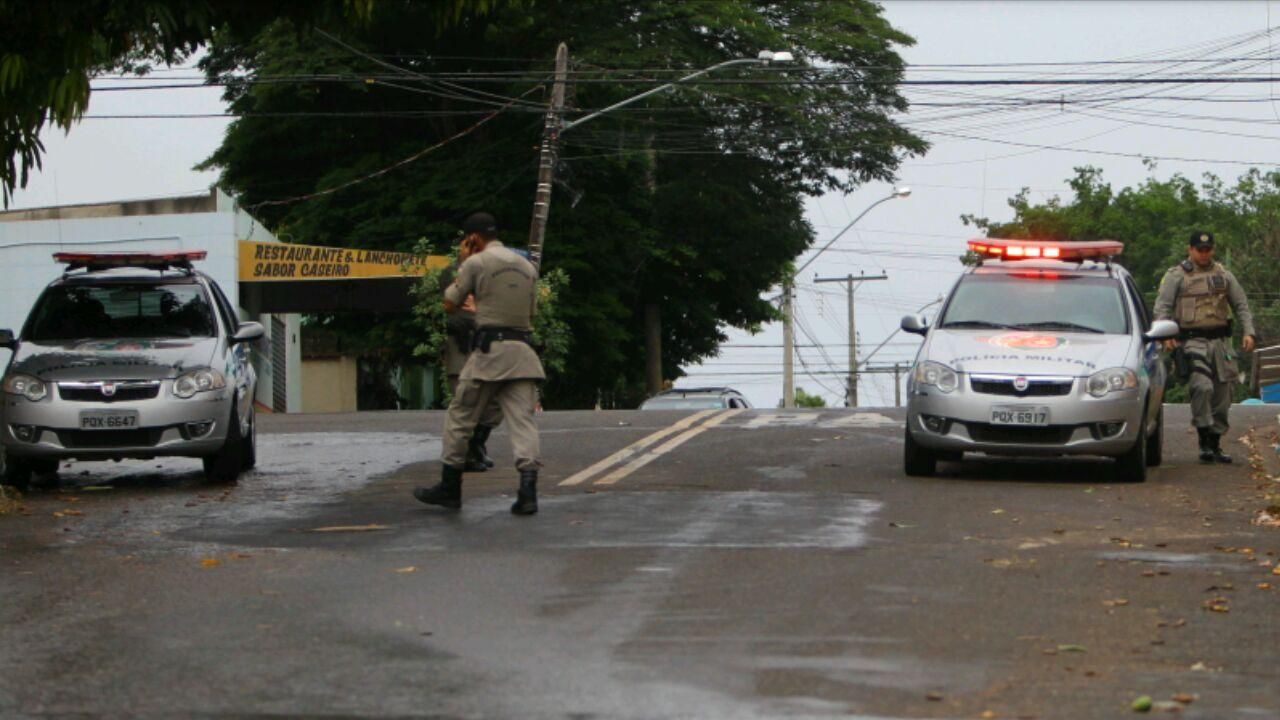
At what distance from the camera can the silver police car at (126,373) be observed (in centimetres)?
1456

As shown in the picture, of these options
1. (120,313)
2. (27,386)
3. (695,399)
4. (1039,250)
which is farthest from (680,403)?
(27,386)

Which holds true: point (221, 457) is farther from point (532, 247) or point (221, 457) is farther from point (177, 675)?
point (532, 247)

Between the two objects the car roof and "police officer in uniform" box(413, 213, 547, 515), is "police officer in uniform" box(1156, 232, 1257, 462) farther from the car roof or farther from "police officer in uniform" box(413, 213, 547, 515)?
"police officer in uniform" box(413, 213, 547, 515)

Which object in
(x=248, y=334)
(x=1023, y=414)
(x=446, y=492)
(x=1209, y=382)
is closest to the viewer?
(x=446, y=492)

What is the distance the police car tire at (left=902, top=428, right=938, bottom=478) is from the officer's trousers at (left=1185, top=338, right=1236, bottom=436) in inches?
97.7

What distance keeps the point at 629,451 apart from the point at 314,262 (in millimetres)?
26983

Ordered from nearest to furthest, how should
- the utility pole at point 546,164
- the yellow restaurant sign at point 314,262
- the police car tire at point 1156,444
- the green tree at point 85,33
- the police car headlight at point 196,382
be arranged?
the green tree at point 85,33, the police car headlight at point 196,382, the police car tire at point 1156,444, the utility pole at point 546,164, the yellow restaurant sign at point 314,262

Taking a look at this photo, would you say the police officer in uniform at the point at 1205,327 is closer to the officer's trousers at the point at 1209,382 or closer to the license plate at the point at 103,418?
the officer's trousers at the point at 1209,382

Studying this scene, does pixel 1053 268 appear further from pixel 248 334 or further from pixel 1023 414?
pixel 248 334

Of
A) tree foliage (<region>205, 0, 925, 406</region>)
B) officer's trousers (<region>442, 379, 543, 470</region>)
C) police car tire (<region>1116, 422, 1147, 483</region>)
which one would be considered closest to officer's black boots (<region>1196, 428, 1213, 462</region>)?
police car tire (<region>1116, 422, 1147, 483</region>)

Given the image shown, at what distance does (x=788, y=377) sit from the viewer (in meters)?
58.1

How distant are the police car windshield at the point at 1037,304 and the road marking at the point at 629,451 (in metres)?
2.81

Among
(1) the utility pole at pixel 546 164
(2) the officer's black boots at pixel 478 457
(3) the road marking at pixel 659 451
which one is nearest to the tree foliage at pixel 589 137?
(1) the utility pole at pixel 546 164

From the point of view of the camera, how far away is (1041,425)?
1441 cm
